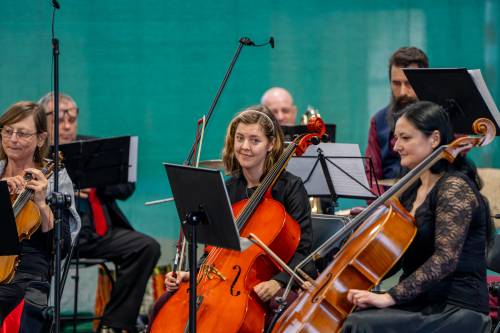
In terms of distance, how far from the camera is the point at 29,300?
145 inches

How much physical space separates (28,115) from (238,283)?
129 cm

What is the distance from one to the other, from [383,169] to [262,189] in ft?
5.11

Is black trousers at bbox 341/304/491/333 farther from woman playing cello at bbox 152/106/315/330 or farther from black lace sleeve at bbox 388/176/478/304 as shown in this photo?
woman playing cello at bbox 152/106/315/330

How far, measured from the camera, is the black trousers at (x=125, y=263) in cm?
508

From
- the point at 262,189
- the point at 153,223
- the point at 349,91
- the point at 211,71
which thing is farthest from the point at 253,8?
the point at 262,189

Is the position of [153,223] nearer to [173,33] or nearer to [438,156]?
[173,33]

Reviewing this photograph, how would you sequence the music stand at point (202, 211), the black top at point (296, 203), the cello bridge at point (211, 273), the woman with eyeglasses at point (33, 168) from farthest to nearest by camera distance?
1. the woman with eyeglasses at point (33, 168)
2. the black top at point (296, 203)
3. the cello bridge at point (211, 273)
4. the music stand at point (202, 211)

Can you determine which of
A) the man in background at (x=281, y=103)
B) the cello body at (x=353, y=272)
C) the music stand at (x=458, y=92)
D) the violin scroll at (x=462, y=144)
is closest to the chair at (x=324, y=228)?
the music stand at (x=458, y=92)

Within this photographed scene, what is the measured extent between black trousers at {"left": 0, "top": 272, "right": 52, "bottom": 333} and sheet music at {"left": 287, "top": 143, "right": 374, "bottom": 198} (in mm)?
1351

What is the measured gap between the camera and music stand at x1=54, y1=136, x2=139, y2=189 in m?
4.62

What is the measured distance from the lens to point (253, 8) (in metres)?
6.03

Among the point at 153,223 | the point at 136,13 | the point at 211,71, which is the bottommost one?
the point at 153,223

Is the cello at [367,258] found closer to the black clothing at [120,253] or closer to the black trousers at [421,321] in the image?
the black trousers at [421,321]

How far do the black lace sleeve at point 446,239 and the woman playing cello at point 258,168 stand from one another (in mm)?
541
